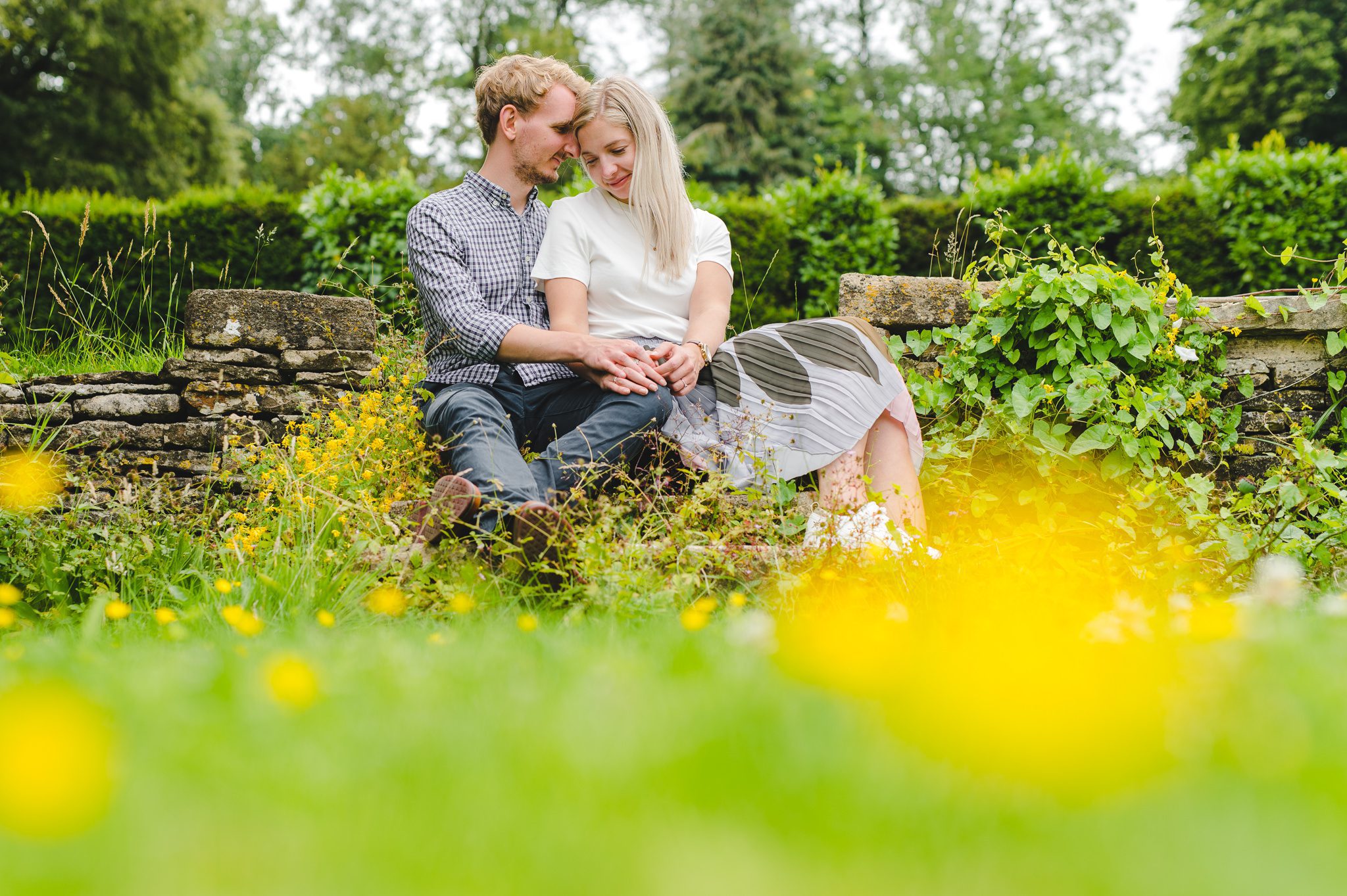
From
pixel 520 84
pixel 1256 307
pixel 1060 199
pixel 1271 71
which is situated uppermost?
pixel 1271 71

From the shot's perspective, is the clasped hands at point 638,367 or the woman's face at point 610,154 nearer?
the clasped hands at point 638,367

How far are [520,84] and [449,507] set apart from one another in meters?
1.67

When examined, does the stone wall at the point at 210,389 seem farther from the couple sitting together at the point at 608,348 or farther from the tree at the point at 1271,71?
the tree at the point at 1271,71

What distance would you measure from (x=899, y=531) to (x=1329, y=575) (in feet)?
4.51

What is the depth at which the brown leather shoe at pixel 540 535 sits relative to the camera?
89.4 inches

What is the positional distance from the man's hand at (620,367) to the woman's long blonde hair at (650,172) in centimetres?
45

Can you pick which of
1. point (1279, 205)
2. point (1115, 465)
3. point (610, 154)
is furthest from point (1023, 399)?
point (1279, 205)

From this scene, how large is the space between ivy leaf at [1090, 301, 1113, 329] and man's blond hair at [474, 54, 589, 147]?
1.87 m

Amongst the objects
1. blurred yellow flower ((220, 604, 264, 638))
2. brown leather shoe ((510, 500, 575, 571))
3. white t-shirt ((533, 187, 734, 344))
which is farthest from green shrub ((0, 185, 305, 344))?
blurred yellow flower ((220, 604, 264, 638))

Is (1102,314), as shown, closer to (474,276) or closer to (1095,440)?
(1095,440)

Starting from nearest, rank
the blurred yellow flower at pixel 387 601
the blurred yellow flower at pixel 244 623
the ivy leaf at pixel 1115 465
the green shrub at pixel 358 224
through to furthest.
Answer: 1. the blurred yellow flower at pixel 244 623
2. the blurred yellow flower at pixel 387 601
3. the ivy leaf at pixel 1115 465
4. the green shrub at pixel 358 224

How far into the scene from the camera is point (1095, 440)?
2986 millimetres

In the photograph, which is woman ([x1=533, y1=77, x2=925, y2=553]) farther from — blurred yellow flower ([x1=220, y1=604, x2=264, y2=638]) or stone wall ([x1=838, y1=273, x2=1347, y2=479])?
blurred yellow flower ([x1=220, y1=604, x2=264, y2=638])

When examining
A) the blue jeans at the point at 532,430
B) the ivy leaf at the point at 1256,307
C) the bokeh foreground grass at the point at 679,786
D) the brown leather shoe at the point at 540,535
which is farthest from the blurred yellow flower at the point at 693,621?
the ivy leaf at the point at 1256,307
